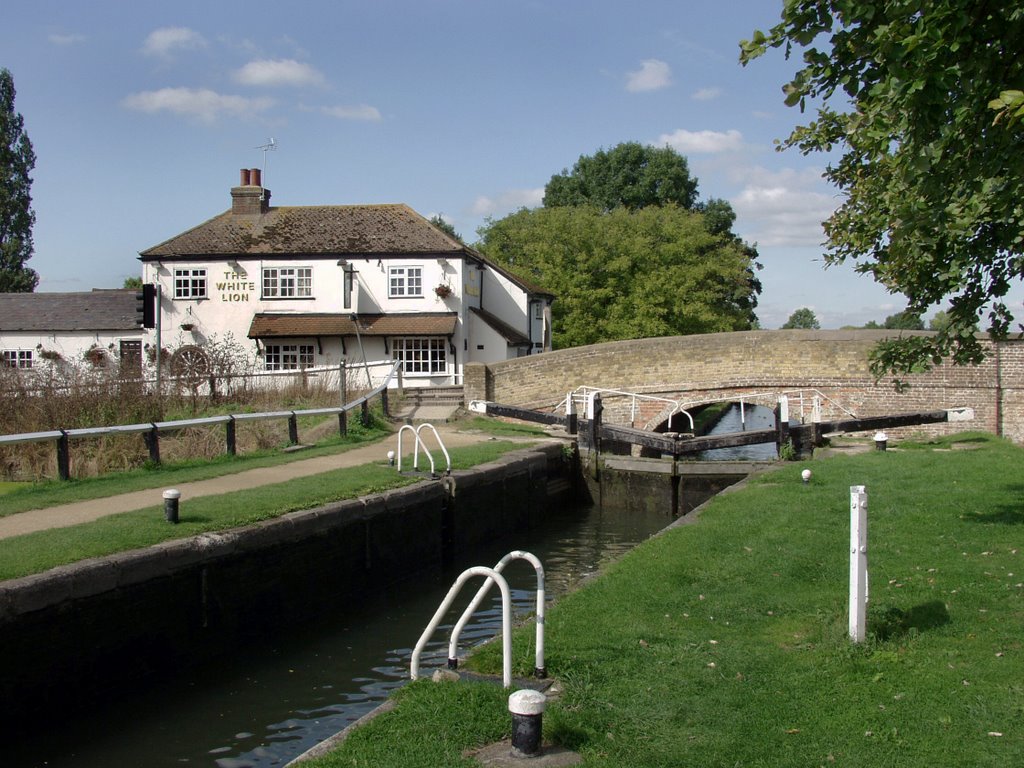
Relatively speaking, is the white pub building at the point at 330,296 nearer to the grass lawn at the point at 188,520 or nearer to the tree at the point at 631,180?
the grass lawn at the point at 188,520

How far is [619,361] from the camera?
26438 mm

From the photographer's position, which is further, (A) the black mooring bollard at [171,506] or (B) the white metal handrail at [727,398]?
(B) the white metal handrail at [727,398]

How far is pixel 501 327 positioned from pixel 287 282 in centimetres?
705

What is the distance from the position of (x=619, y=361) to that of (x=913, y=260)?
16.0 meters

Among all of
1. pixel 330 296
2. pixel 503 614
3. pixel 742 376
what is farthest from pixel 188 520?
pixel 330 296

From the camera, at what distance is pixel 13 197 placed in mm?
52781

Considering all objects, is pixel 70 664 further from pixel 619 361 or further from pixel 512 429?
pixel 619 361

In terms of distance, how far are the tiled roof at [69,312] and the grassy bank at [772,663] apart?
28730mm

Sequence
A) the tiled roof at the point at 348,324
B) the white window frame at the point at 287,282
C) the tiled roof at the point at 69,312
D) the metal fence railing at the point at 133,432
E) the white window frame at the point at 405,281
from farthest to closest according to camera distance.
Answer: the tiled roof at the point at 69,312, the white window frame at the point at 287,282, the white window frame at the point at 405,281, the tiled roof at the point at 348,324, the metal fence railing at the point at 133,432

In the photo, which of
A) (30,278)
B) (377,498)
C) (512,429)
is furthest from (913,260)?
(30,278)

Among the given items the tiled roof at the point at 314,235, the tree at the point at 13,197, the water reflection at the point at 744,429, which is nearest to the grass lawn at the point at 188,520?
the water reflection at the point at 744,429

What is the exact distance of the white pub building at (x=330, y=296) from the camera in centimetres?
3106

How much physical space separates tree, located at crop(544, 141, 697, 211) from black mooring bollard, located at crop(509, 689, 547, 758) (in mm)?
54653

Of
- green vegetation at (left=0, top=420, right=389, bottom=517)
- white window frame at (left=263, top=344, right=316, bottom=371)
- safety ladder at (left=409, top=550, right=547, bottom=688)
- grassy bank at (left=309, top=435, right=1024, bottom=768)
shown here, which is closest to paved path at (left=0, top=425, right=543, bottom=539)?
green vegetation at (left=0, top=420, right=389, bottom=517)
